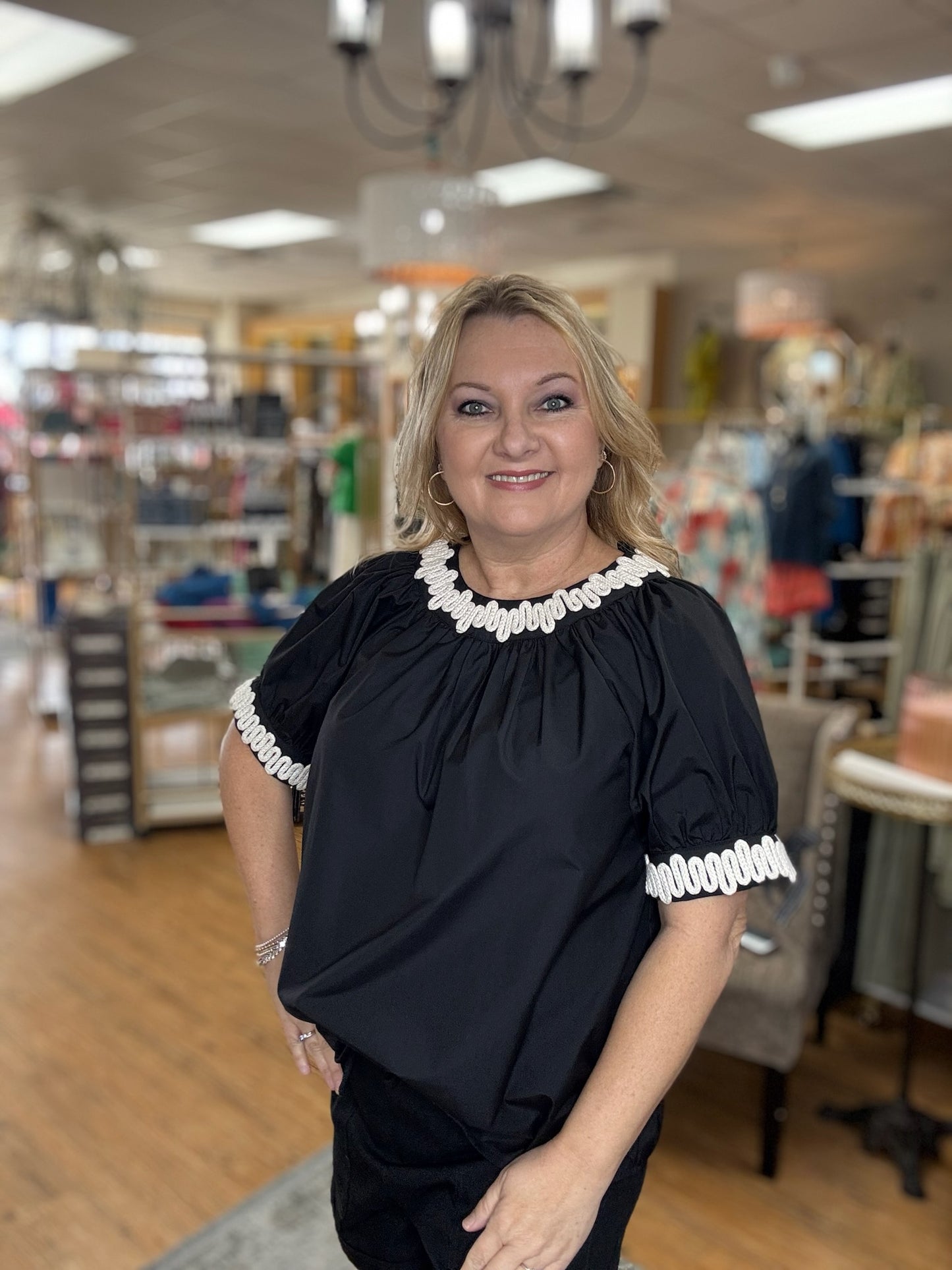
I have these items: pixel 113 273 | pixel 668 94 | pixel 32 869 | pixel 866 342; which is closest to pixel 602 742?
pixel 32 869

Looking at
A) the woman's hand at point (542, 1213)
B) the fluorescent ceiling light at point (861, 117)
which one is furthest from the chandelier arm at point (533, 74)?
the woman's hand at point (542, 1213)

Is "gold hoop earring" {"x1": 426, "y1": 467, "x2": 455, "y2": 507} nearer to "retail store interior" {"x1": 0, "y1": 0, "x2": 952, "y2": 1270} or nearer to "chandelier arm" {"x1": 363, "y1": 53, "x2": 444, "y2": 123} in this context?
"retail store interior" {"x1": 0, "y1": 0, "x2": 952, "y2": 1270}

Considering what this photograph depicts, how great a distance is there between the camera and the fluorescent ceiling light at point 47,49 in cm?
459

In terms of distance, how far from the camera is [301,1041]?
1.29 meters

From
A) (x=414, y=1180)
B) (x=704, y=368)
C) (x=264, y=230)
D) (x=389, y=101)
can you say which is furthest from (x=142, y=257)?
(x=414, y=1180)

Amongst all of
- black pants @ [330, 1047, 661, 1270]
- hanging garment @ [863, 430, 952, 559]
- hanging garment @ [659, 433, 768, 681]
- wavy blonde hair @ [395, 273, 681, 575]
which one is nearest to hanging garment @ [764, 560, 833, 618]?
hanging garment @ [863, 430, 952, 559]

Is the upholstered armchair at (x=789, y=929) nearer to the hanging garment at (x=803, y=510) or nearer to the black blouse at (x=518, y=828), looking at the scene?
the black blouse at (x=518, y=828)

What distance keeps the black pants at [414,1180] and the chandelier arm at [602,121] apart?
15.7 ft

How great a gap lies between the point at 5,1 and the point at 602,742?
441 cm

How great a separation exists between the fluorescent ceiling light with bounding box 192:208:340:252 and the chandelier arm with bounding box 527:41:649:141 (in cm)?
303

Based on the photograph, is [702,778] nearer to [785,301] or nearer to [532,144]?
[532,144]

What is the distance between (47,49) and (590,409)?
5058 millimetres

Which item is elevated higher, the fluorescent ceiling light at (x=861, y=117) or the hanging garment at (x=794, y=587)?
the fluorescent ceiling light at (x=861, y=117)

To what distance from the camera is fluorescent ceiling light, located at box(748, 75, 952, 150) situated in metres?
5.08
